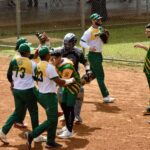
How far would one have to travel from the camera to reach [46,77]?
335 inches

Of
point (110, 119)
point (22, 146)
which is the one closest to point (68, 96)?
point (22, 146)

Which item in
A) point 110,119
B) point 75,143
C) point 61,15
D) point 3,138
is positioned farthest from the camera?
point 61,15

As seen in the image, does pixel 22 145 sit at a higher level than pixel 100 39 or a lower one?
lower

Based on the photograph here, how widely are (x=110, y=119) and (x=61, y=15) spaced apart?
800 inches

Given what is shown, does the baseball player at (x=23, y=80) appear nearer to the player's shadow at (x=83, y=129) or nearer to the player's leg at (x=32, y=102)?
the player's leg at (x=32, y=102)

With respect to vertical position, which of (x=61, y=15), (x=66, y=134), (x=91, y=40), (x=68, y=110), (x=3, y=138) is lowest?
(x=61, y=15)

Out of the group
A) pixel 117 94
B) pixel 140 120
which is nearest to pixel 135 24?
pixel 117 94

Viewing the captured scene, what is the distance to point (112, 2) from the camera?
33500mm

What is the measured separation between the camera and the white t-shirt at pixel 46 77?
844 centimetres

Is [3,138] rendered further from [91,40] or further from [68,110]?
[91,40]

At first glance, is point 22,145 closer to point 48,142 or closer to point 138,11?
point 48,142

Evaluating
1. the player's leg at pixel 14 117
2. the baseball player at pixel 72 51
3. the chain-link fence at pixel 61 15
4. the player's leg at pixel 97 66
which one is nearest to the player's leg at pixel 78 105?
the baseball player at pixel 72 51

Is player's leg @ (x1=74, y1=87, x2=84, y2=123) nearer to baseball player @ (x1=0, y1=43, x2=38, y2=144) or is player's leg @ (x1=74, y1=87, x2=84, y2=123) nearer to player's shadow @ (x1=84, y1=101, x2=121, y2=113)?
player's shadow @ (x1=84, y1=101, x2=121, y2=113)

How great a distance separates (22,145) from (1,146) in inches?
14.6
